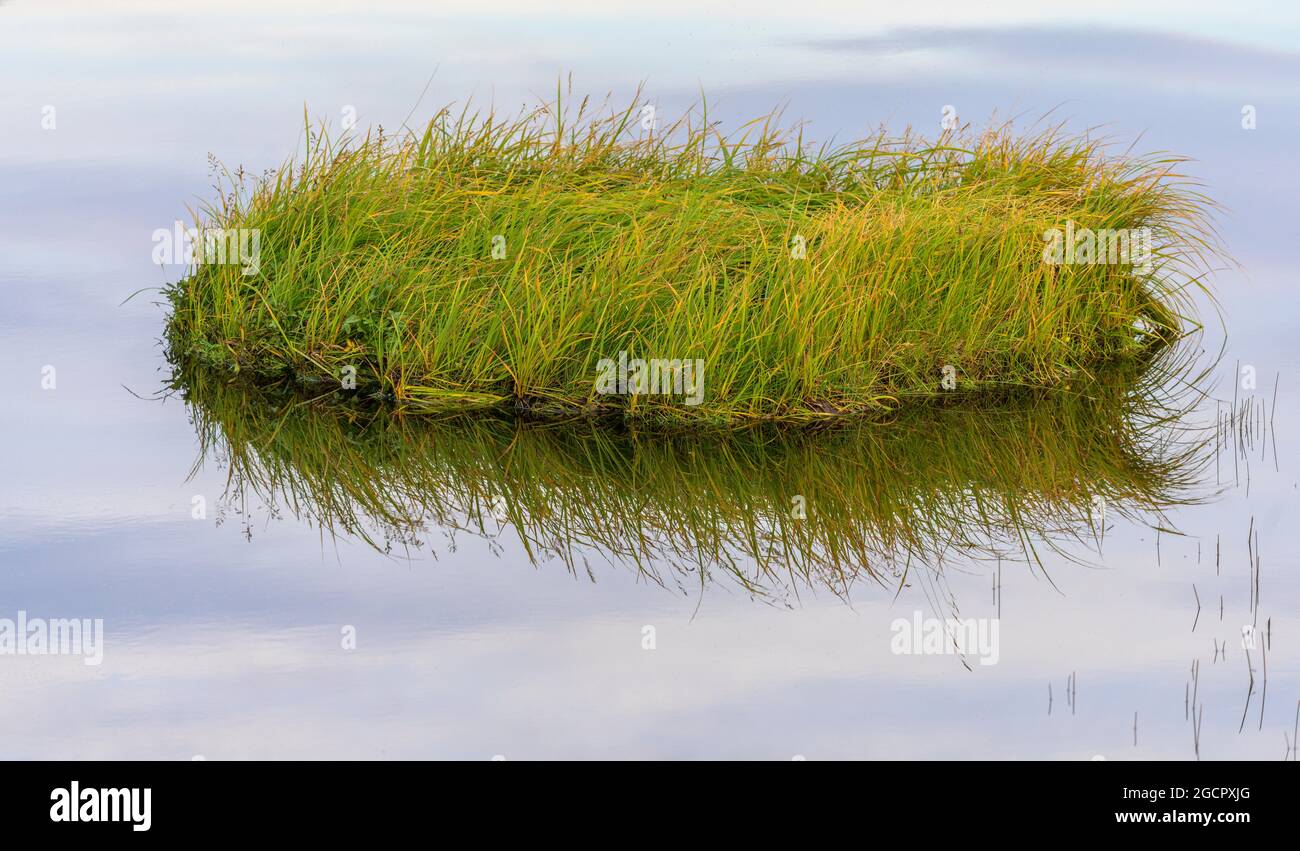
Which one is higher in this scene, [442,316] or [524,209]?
[524,209]

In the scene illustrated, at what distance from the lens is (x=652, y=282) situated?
30.5 feet

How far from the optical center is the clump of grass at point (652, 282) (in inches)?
357

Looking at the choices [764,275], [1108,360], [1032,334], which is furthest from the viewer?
[1108,360]

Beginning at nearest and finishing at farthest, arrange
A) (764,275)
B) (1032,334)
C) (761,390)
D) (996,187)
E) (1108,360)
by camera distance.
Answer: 1. (761,390)
2. (764,275)
3. (1032,334)
4. (1108,360)
5. (996,187)

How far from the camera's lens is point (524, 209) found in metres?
10.1

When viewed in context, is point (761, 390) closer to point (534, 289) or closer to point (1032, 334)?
point (534, 289)

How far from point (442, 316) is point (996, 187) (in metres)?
5.01

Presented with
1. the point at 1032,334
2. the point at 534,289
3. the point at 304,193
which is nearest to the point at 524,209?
the point at 534,289

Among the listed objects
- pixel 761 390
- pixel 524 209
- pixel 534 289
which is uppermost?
pixel 524 209

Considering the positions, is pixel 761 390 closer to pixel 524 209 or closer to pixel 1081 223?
pixel 524 209

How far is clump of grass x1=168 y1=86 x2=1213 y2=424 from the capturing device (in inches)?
357

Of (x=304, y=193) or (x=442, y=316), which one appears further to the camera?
(x=304, y=193)

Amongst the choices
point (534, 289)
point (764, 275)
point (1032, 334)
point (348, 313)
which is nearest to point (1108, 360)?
point (1032, 334)

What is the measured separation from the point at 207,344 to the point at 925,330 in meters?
5.00
